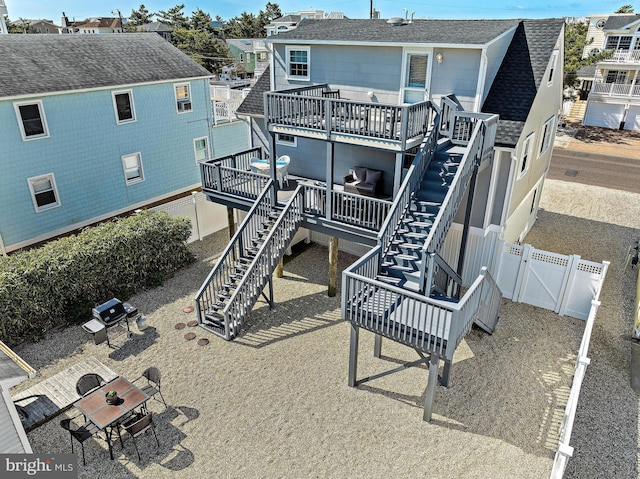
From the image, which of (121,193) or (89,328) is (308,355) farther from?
(121,193)

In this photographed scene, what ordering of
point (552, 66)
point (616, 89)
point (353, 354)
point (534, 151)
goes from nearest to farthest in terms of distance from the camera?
point (353, 354), point (552, 66), point (534, 151), point (616, 89)

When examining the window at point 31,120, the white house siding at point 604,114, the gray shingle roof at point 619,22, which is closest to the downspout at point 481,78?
the window at point 31,120

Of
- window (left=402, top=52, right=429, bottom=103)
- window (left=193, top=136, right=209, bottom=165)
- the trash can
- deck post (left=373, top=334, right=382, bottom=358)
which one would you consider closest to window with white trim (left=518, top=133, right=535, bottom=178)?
window (left=402, top=52, right=429, bottom=103)

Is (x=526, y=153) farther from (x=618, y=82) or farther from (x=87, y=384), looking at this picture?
(x=618, y=82)

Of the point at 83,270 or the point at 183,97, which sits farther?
the point at 183,97

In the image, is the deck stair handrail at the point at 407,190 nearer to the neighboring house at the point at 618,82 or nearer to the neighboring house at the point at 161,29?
the neighboring house at the point at 618,82

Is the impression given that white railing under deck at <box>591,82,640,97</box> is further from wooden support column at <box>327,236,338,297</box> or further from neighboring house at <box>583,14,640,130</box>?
wooden support column at <box>327,236,338,297</box>

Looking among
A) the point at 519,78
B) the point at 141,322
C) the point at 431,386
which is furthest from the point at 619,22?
the point at 141,322
